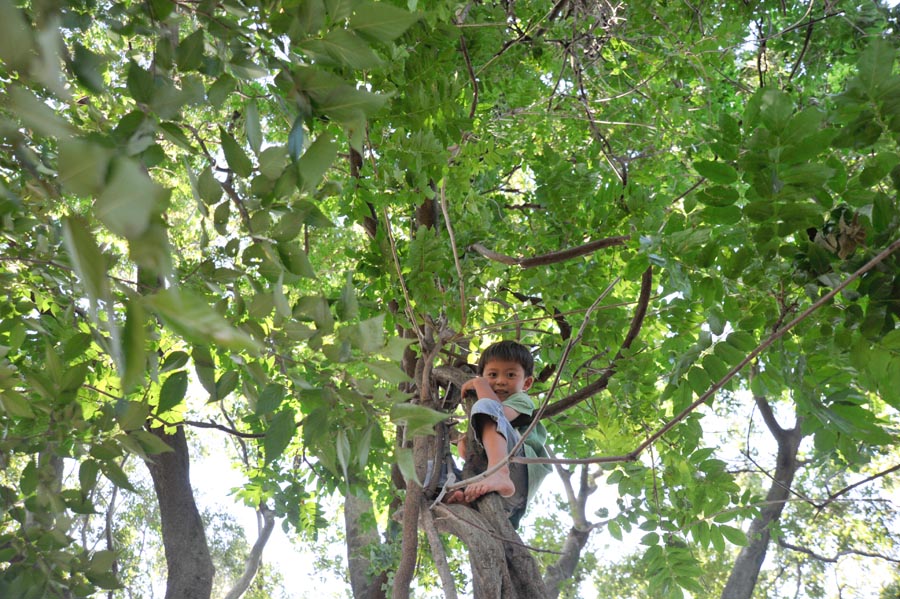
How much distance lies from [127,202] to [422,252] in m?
1.52

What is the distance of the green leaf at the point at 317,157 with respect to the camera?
72cm

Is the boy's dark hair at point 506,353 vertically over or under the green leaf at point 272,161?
over

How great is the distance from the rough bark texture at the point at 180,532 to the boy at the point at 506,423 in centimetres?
316

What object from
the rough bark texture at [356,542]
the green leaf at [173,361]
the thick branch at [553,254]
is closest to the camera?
the green leaf at [173,361]

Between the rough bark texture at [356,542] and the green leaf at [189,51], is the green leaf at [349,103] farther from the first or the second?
the rough bark texture at [356,542]

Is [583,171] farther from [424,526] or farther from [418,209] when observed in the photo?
[424,526]

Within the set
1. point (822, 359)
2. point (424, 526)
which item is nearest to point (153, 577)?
point (424, 526)

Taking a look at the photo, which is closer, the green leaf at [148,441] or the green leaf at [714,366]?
the green leaf at [148,441]

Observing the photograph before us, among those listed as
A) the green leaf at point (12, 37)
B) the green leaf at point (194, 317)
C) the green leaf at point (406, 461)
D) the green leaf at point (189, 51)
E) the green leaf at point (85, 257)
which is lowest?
the green leaf at point (194, 317)

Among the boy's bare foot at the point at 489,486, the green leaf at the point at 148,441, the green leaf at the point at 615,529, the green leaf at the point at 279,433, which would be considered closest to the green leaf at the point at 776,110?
the green leaf at the point at 279,433

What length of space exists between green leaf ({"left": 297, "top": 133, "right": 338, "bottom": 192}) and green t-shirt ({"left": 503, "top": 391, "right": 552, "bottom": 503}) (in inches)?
60.9

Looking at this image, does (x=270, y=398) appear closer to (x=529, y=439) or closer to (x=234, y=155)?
(x=234, y=155)

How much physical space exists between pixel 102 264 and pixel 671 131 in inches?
111

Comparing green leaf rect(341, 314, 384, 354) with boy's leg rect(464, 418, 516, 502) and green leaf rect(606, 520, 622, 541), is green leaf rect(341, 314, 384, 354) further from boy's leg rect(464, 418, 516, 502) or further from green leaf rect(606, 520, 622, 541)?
green leaf rect(606, 520, 622, 541)
